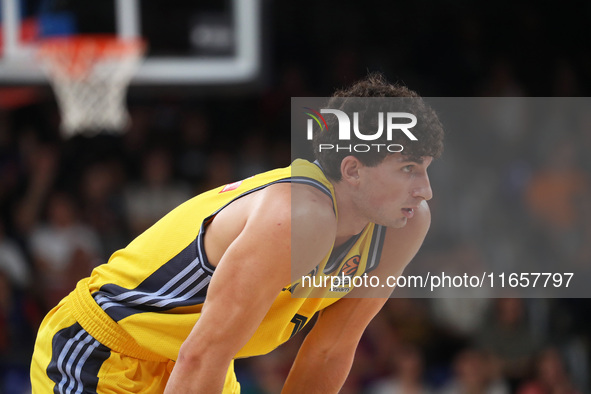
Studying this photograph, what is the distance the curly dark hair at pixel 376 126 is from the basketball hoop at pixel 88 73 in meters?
3.07

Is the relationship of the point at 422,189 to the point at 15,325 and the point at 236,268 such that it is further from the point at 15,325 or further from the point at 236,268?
the point at 15,325

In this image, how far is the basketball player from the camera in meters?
1.95

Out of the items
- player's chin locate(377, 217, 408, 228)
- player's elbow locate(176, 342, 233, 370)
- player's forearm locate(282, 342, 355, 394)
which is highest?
player's chin locate(377, 217, 408, 228)

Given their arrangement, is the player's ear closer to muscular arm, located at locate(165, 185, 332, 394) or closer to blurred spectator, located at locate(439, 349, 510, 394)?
muscular arm, located at locate(165, 185, 332, 394)

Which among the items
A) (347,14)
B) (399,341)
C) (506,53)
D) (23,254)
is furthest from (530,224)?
(23,254)

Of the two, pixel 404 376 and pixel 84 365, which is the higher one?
pixel 84 365

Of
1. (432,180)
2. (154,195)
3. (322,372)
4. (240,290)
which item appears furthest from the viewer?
(154,195)

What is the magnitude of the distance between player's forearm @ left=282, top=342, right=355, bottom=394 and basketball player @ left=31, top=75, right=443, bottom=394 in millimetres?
232

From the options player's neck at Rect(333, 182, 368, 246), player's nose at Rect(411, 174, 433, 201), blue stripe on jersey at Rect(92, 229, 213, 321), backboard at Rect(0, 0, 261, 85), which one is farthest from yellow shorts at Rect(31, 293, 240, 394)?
backboard at Rect(0, 0, 261, 85)

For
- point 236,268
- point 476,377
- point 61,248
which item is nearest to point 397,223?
point 236,268

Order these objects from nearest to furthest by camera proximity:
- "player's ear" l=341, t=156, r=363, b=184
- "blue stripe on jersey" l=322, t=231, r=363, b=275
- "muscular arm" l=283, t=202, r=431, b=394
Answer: "player's ear" l=341, t=156, r=363, b=184 → "blue stripe on jersey" l=322, t=231, r=363, b=275 → "muscular arm" l=283, t=202, r=431, b=394

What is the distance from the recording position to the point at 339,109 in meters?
2.23

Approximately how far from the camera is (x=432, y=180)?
501 centimetres

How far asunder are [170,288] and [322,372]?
72 centimetres
